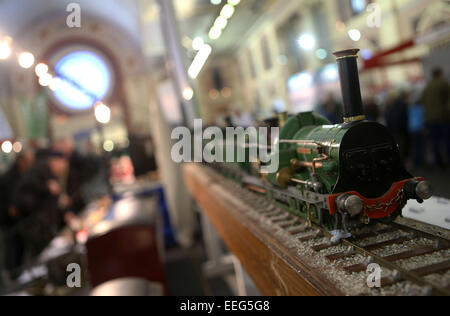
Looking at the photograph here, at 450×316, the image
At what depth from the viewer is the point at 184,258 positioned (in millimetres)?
9289

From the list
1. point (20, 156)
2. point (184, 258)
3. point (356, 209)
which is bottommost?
point (184, 258)

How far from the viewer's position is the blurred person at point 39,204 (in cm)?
921

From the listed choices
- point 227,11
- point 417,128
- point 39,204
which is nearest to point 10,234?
point 39,204

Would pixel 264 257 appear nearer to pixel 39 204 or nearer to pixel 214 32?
pixel 214 32

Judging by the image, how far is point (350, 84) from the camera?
116 inches

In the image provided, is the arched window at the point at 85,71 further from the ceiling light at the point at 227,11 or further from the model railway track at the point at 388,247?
the model railway track at the point at 388,247

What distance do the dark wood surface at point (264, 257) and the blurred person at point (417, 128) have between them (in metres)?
4.75

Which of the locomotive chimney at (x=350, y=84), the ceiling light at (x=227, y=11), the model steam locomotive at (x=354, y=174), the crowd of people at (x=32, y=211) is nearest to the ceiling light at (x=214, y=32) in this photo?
the ceiling light at (x=227, y=11)

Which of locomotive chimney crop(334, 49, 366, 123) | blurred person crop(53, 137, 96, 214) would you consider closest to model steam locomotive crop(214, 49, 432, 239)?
locomotive chimney crop(334, 49, 366, 123)

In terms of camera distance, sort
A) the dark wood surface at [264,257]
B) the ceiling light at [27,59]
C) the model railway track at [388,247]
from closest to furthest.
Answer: the model railway track at [388,247]
the dark wood surface at [264,257]
the ceiling light at [27,59]
